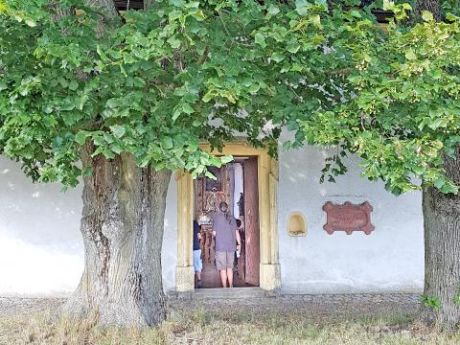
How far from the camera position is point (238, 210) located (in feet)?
32.2

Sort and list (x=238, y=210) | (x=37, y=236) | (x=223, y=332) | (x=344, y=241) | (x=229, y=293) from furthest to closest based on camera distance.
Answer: (x=238, y=210), (x=344, y=241), (x=229, y=293), (x=37, y=236), (x=223, y=332)

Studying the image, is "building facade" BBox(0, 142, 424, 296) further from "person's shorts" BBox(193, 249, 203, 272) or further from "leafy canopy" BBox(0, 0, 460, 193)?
"leafy canopy" BBox(0, 0, 460, 193)

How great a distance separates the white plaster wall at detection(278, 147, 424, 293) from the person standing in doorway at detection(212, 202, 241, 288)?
2.69ft

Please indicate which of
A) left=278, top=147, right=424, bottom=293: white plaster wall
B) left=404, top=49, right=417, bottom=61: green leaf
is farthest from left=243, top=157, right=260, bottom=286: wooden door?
left=404, top=49, right=417, bottom=61: green leaf

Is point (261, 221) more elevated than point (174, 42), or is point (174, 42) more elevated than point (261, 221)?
point (174, 42)

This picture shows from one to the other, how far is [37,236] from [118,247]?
3.43 meters

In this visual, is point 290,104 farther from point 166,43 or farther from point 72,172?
point 72,172

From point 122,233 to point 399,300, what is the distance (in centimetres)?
473

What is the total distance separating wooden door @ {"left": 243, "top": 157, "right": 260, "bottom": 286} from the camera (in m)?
8.79

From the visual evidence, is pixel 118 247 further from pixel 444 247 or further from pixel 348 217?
pixel 348 217

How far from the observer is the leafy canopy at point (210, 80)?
11.3 feet

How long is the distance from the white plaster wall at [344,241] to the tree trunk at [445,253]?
3109mm

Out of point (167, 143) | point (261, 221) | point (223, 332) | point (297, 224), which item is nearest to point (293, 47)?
point (167, 143)

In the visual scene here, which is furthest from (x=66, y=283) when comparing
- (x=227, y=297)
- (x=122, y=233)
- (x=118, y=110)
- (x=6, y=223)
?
(x=118, y=110)
